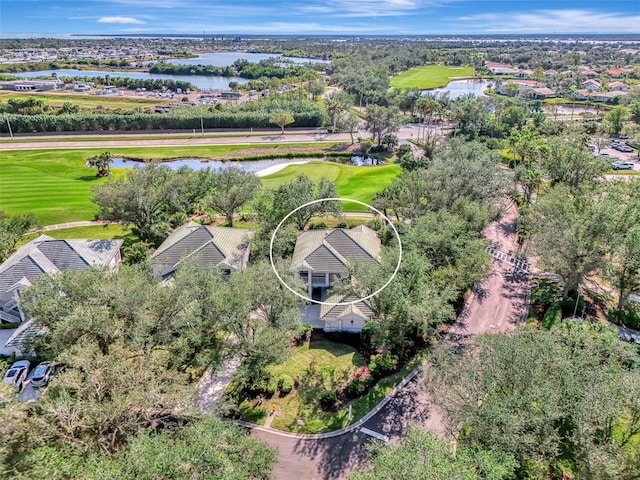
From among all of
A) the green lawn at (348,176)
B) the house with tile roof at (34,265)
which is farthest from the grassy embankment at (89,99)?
the house with tile roof at (34,265)

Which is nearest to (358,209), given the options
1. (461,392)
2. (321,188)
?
(321,188)

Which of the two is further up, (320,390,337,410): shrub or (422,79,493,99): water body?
(422,79,493,99): water body

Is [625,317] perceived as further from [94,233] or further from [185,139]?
[185,139]

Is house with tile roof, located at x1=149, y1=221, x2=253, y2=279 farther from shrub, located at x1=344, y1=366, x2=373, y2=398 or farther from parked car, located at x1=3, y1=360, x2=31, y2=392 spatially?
shrub, located at x1=344, y1=366, x2=373, y2=398

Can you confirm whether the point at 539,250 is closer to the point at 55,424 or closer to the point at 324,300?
the point at 324,300

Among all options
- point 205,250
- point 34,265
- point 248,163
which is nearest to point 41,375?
point 34,265

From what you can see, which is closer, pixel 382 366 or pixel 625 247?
pixel 382 366

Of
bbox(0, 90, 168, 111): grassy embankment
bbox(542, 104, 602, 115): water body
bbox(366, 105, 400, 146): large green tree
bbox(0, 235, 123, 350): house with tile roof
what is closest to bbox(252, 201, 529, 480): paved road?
bbox(0, 235, 123, 350): house with tile roof
